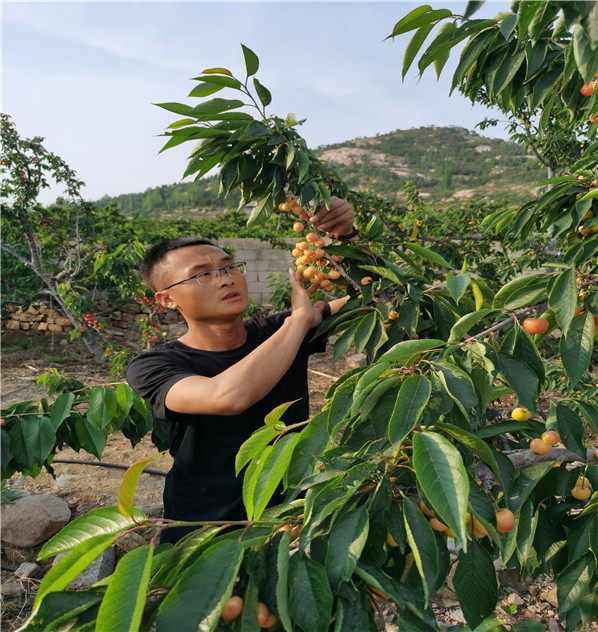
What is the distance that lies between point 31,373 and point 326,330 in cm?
598

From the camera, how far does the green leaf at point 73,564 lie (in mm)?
552

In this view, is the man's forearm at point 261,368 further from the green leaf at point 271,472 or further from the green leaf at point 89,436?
the green leaf at point 89,436

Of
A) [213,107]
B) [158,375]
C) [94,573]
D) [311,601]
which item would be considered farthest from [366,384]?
[94,573]

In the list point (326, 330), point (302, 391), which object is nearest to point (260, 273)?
point (302, 391)

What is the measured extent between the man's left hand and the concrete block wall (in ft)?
20.6

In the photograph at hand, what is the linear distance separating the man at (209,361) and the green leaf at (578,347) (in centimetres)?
68

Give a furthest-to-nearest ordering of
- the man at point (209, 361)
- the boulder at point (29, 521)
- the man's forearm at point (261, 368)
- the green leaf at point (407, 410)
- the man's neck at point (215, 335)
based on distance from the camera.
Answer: the boulder at point (29, 521), the man's neck at point (215, 335), the man at point (209, 361), the man's forearm at point (261, 368), the green leaf at point (407, 410)

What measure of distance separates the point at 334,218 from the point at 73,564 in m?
1.07

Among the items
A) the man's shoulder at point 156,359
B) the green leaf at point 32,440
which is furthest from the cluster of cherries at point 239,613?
the green leaf at point 32,440

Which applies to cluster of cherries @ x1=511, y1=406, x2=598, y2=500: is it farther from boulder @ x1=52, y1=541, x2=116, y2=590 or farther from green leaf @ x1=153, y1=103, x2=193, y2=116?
boulder @ x1=52, y1=541, x2=116, y2=590

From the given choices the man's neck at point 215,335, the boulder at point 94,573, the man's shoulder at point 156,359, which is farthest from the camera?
the boulder at point 94,573

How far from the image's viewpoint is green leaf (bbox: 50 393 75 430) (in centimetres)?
184

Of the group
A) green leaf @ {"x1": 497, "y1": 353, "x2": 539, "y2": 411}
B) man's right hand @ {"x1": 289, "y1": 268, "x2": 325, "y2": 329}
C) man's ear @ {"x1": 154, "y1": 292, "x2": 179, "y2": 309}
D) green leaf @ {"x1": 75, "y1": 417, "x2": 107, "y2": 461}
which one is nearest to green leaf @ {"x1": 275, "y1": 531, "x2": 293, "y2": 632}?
green leaf @ {"x1": 497, "y1": 353, "x2": 539, "y2": 411}

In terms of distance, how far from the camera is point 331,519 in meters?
0.65
